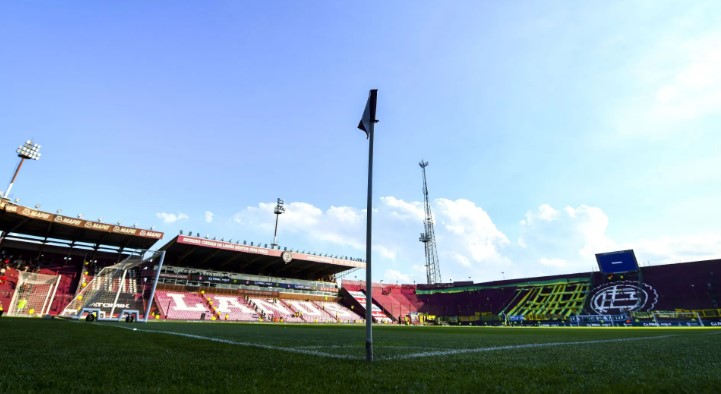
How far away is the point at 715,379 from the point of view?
304cm

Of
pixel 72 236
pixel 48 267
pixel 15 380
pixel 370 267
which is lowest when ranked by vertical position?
pixel 15 380

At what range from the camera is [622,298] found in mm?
46438

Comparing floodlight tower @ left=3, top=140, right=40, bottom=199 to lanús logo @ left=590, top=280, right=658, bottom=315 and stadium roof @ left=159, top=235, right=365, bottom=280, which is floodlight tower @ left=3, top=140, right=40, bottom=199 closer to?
stadium roof @ left=159, top=235, right=365, bottom=280

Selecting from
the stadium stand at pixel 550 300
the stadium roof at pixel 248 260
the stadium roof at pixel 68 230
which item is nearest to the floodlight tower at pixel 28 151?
the stadium roof at pixel 68 230

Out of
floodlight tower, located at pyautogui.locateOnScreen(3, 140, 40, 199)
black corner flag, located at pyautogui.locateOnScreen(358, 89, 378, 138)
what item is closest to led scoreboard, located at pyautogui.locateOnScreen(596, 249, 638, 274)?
black corner flag, located at pyautogui.locateOnScreen(358, 89, 378, 138)

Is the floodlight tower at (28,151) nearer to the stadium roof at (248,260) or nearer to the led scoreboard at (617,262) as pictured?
the stadium roof at (248,260)

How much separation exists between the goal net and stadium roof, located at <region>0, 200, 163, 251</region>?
4.93 metres

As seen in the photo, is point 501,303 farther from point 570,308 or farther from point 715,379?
point 715,379

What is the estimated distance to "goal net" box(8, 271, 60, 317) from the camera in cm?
3303

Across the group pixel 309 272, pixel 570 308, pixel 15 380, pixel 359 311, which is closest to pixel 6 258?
pixel 309 272

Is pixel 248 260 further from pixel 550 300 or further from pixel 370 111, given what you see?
pixel 370 111

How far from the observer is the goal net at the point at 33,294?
33.0 meters

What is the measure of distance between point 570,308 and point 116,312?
Answer: 55887 mm

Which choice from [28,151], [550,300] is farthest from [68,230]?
[550,300]
